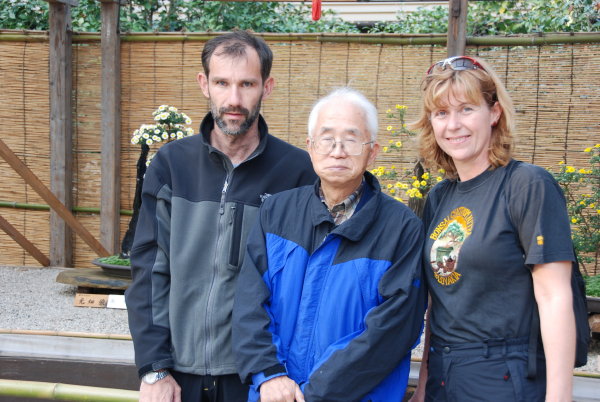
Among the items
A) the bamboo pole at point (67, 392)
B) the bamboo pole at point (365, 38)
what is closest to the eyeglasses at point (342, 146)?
the bamboo pole at point (67, 392)

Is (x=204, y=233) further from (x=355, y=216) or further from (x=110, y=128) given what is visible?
(x=110, y=128)

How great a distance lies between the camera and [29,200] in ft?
17.7

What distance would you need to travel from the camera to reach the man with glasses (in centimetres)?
162

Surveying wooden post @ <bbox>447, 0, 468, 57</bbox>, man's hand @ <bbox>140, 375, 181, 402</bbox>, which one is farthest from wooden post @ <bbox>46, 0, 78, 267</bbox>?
man's hand @ <bbox>140, 375, 181, 402</bbox>

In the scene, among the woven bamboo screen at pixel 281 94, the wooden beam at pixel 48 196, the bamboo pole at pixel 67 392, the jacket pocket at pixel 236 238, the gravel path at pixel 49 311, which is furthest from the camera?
the woven bamboo screen at pixel 281 94

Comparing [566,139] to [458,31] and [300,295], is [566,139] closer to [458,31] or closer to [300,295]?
[458,31]

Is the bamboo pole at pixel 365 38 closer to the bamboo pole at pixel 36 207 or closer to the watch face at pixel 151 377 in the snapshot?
the bamboo pole at pixel 36 207

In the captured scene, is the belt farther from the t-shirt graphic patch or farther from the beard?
the beard

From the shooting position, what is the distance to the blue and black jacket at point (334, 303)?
1.62 meters

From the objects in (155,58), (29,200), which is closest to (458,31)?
(155,58)

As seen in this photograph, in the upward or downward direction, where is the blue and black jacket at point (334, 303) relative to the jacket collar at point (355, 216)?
downward

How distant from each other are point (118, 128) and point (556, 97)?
3.31 metres

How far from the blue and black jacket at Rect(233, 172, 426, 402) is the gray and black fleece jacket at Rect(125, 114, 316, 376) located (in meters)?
0.15

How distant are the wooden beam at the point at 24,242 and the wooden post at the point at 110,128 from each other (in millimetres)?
545
